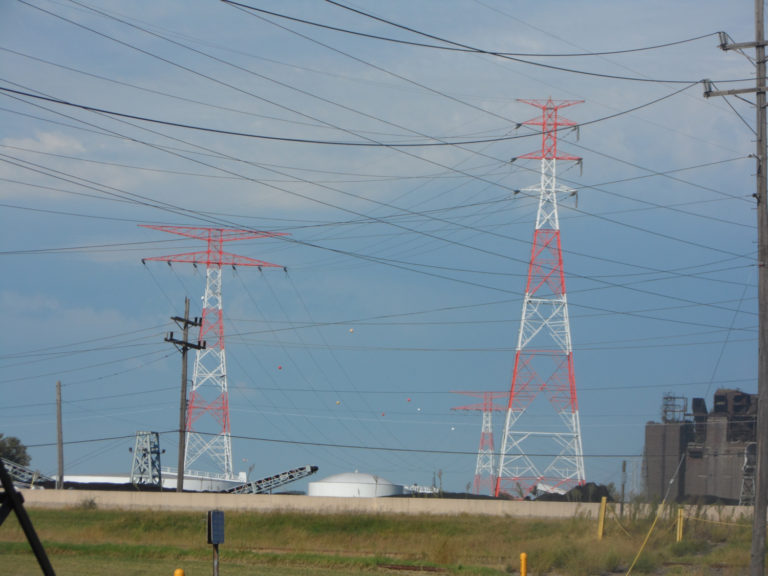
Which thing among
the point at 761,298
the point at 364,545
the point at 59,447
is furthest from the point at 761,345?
the point at 59,447

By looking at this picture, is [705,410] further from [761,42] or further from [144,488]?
[761,42]

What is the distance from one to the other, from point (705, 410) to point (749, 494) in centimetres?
1157

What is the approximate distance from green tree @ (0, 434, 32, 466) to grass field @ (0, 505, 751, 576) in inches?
1723

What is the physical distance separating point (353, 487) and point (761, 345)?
48.1 meters

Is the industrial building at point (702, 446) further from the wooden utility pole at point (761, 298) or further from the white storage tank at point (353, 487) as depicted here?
the wooden utility pole at point (761, 298)

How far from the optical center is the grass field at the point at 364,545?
25.6 meters

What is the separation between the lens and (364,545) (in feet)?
127

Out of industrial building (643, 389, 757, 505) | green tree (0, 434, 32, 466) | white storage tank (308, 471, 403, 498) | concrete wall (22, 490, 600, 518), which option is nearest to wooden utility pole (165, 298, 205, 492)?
concrete wall (22, 490, 600, 518)

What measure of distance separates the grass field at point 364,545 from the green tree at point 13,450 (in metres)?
43.8

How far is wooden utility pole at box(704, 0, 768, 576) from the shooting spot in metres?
19.8

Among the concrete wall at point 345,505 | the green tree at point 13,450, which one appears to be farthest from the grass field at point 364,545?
the green tree at point 13,450

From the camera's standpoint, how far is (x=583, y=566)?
26.4 metres

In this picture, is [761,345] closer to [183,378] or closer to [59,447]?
[183,378]

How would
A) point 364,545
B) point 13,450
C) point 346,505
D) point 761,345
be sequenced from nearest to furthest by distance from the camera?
point 761,345
point 364,545
point 346,505
point 13,450
